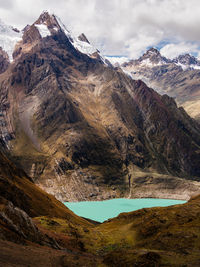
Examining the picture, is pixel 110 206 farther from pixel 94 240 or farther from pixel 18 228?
pixel 18 228

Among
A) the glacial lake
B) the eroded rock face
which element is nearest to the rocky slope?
the eroded rock face

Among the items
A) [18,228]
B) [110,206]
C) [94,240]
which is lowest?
[18,228]

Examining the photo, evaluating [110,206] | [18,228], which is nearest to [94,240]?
[18,228]

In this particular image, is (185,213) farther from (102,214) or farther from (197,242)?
(102,214)

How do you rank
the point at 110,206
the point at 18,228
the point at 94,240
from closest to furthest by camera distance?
the point at 18,228, the point at 94,240, the point at 110,206

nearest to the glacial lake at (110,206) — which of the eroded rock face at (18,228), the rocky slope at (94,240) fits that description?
the rocky slope at (94,240)

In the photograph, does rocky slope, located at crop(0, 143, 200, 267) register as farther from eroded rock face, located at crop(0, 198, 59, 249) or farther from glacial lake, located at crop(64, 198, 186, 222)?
glacial lake, located at crop(64, 198, 186, 222)

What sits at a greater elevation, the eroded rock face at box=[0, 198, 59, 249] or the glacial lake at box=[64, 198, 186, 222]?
the glacial lake at box=[64, 198, 186, 222]

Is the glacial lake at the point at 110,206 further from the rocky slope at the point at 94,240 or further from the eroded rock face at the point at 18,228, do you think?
the eroded rock face at the point at 18,228

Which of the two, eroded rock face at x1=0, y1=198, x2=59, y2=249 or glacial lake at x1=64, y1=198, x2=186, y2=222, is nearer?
eroded rock face at x1=0, y1=198, x2=59, y2=249
